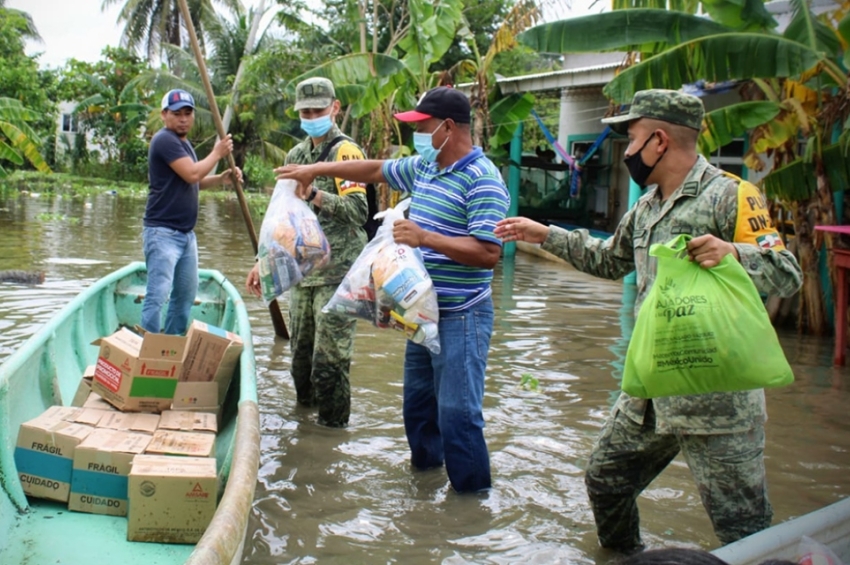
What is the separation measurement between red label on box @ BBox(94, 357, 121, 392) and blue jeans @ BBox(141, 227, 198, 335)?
55.7 inches

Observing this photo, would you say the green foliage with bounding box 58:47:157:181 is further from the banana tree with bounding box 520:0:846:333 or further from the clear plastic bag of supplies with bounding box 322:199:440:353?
the clear plastic bag of supplies with bounding box 322:199:440:353

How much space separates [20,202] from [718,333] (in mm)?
26398

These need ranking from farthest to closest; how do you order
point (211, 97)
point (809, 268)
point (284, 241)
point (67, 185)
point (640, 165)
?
point (67, 185) → point (809, 268) → point (211, 97) → point (284, 241) → point (640, 165)

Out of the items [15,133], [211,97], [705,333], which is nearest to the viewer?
[705,333]

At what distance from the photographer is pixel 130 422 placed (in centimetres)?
446

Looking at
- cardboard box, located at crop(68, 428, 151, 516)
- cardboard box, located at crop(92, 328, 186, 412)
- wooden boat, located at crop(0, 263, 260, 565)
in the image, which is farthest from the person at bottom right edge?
cardboard box, located at crop(92, 328, 186, 412)

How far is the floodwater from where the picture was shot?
4.34 meters

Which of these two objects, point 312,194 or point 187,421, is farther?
point 312,194

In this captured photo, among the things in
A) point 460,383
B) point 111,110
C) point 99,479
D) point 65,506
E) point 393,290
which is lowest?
point 65,506

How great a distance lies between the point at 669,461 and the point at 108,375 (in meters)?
2.92

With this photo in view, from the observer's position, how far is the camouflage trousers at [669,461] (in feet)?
10.2

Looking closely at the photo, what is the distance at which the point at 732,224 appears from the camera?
3.13 meters

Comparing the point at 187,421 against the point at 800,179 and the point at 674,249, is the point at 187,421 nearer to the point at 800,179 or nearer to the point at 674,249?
the point at 674,249

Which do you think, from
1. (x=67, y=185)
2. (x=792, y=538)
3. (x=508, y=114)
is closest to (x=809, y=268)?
(x=792, y=538)
